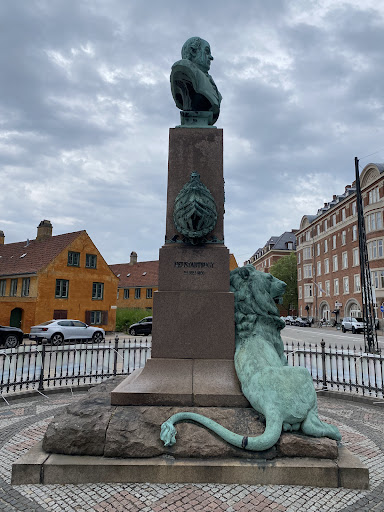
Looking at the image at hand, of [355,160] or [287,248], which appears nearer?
[355,160]

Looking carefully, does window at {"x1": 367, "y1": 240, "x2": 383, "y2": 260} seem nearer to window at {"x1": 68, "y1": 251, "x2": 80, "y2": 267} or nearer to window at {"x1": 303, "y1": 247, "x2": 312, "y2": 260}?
window at {"x1": 303, "y1": 247, "x2": 312, "y2": 260}

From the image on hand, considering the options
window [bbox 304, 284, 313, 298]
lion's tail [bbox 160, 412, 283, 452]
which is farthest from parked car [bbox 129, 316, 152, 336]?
window [bbox 304, 284, 313, 298]

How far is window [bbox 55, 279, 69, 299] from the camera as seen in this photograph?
2741 centimetres

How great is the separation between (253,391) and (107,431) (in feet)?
5.43

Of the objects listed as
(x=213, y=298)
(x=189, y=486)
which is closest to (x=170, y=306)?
(x=213, y=298)

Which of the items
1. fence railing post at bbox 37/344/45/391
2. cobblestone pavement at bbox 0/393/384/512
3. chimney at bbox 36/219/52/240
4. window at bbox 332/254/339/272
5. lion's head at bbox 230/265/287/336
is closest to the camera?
cobblestone pavement at bbox 0/393/384/512

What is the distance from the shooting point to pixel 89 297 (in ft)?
96.7

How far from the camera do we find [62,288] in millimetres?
27766

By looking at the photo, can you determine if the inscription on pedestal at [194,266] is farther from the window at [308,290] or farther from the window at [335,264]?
the window at [308,290]

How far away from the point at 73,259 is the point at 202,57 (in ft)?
83.0

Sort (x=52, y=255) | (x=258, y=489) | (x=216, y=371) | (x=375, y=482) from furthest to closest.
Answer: (x=52, y=255) → (x=216, y=371) → (x=375, y=482) → (x=258, y=489)

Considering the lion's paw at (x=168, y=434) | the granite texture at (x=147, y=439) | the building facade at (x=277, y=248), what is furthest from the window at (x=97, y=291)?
the building facade at (x=277, y=248)

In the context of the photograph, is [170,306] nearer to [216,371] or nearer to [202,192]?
[216,371]

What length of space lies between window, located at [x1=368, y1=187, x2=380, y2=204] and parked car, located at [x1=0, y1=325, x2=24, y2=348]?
37.8 metres
